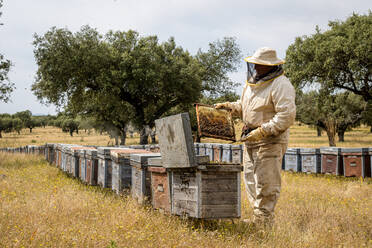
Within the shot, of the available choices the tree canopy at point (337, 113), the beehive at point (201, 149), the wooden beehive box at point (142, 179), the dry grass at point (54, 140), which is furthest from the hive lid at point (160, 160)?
the tree canopy at point (337, 113)

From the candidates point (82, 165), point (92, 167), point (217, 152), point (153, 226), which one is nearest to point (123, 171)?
point (92, 167)

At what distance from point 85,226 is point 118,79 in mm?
22347

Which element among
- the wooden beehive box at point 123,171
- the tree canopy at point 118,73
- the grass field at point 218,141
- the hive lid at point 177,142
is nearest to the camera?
the hive lid at point 177,142

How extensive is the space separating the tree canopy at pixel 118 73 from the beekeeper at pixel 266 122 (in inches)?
822

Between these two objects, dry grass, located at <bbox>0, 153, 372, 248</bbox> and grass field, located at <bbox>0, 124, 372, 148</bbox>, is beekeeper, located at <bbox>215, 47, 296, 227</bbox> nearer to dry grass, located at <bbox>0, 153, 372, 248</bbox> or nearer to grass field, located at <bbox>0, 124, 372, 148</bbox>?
dry grass, located at <bbox>0, 153, 372, 248</bbox>

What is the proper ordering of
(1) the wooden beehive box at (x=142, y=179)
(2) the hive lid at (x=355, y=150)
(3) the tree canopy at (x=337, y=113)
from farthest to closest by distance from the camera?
1. (3) the tree canopy at (x=337, y=113)
2. (2) the hive lid at (x=355, y=150)
3. (1) the wooden beehive box at (x=142, y=179)

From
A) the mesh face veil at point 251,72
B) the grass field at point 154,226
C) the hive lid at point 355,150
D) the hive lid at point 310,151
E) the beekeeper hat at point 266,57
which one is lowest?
the grass field at point 154,226

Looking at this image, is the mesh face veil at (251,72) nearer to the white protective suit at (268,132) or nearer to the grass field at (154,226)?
the white protective suit at (268,132)

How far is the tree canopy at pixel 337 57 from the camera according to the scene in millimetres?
20719

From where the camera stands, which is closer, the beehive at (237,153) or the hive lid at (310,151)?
the hive lid at (310,151)

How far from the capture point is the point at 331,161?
10.8m

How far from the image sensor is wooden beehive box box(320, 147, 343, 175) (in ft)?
34.7

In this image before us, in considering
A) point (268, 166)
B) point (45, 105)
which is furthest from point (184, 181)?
point (45, 105)

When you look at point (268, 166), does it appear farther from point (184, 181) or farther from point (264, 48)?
point (264, 48)
